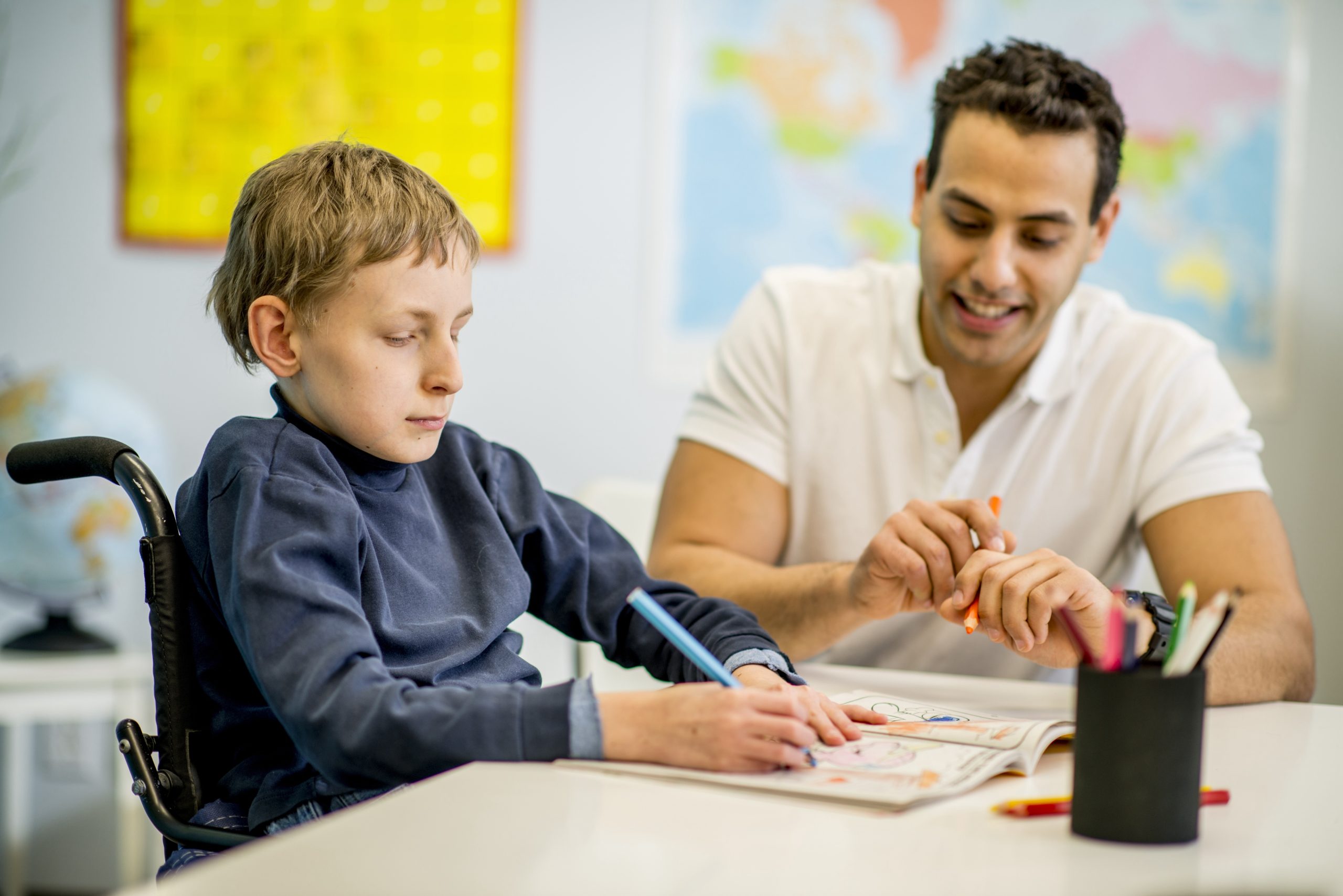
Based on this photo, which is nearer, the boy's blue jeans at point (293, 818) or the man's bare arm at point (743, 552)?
the boy's blue jeans at point (293, 818)

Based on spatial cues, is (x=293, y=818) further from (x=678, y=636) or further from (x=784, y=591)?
(x=784, y=591)

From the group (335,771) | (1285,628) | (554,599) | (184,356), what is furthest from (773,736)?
(184,356)

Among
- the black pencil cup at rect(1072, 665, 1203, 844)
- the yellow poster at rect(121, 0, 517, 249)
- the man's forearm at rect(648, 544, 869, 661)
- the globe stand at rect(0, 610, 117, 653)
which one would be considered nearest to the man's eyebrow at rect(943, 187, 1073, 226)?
the man's forearm at rect(648, 544, 869, 661)

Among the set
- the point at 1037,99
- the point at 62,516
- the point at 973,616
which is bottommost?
the point at 62,516

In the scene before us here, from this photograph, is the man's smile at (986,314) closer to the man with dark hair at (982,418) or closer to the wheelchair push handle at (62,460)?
the man with dark hair at (982,418)

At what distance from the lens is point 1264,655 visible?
1214 mm

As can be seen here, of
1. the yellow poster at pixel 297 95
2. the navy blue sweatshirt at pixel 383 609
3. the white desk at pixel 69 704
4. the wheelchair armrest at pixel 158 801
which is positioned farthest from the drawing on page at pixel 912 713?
the yellow poster at pixel 297 95

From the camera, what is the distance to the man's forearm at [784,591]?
133cm

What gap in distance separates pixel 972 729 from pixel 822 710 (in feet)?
0.40

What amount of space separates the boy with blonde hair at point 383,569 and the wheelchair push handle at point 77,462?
0.16 ft

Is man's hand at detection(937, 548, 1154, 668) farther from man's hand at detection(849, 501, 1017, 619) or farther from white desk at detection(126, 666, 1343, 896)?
white desk at detection(126, 666, 1343, 896)

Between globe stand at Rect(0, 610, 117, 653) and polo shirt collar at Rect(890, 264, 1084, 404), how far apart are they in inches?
65.3

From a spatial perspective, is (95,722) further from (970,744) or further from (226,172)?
(970,744)

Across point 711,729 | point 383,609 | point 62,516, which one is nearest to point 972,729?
point 711,729
